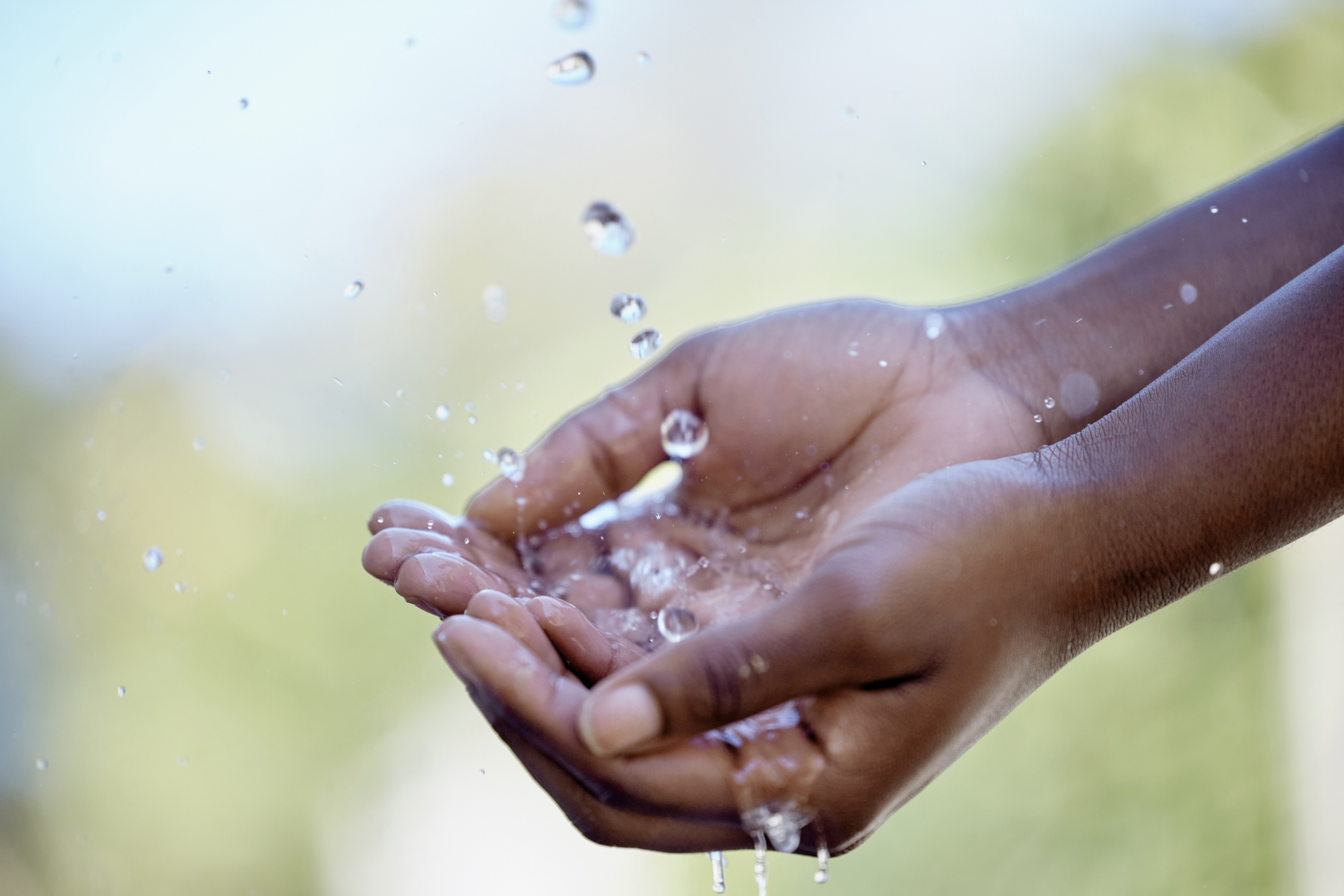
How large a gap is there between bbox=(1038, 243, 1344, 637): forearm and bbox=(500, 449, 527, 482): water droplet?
0.42m

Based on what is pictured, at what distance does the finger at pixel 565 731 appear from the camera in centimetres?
49

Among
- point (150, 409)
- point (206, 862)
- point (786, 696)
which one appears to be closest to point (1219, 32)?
point (786, 696)

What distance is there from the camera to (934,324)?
34.2 inches

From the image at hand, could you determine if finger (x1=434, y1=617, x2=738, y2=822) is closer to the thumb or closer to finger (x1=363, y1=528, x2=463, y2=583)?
Result: the thumb

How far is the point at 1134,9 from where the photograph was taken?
5.04 ft

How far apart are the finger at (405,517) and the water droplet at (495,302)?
0.61m

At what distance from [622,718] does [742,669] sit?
0.06 m

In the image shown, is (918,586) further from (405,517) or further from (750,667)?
(405,517)

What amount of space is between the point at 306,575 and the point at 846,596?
112cm

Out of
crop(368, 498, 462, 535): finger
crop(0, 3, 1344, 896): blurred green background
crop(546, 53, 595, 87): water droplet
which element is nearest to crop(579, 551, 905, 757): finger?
crop(368, 498, 462, 535): finger

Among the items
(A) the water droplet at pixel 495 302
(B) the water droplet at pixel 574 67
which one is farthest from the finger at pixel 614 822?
(A) the water droplet at pixel 495 302

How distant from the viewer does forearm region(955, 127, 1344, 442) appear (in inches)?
31.6

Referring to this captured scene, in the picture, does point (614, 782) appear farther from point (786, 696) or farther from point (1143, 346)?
point (1143, 346)

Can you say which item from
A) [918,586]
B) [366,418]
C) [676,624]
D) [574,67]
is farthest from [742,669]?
[366,418]
